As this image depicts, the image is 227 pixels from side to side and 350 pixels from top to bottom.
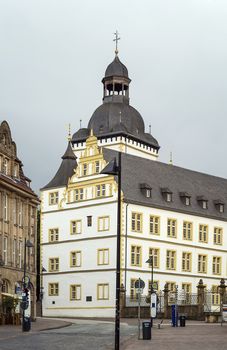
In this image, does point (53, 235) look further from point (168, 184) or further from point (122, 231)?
point (168, 184)

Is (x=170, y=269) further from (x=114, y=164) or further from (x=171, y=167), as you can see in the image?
(x=114, y=164)

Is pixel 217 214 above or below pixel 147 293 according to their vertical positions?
above

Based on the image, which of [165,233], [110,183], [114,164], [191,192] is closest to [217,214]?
[191,192]

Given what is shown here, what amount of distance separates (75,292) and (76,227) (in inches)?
264

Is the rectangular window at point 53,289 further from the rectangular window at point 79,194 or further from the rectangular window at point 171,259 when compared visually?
the rectangular window at point 171,259

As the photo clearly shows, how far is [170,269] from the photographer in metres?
87.1

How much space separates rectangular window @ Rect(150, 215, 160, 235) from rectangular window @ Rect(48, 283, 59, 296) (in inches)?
477

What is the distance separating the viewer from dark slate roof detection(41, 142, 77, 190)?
91.3 metres

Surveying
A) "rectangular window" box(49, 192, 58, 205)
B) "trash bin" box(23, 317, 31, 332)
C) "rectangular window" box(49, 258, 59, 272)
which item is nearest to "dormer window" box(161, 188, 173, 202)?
"rectangular window" box(49, 192, 58, 205)

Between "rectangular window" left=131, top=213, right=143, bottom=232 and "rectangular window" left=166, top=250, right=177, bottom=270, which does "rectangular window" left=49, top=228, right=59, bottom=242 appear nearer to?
"rectangular window" left=131, top=213, right=143, bottom=232

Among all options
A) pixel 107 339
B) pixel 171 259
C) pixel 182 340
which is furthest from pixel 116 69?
pixel 182 340

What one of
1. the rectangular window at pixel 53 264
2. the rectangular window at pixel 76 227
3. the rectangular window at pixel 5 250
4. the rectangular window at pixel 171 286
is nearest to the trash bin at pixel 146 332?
the rectangular window at pixel 5 250

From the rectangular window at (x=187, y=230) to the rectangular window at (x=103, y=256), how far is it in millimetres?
10313

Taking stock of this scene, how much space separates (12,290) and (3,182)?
7915mm
